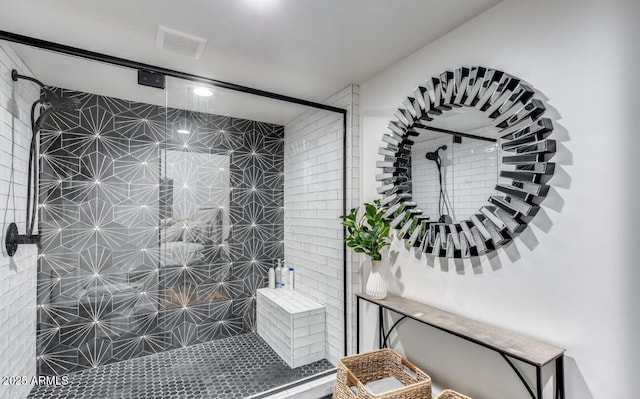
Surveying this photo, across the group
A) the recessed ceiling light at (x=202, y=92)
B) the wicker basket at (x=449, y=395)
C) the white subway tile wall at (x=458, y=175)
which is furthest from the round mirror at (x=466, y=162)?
the recessed ceiling light at (x=202, y=92)

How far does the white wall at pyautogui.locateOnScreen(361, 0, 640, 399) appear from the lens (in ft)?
3.50

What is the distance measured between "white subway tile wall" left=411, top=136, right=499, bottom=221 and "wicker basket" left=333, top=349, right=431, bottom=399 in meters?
0.87

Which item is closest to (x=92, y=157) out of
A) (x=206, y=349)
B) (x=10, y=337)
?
(x=10, y=337)

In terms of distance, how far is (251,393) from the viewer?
6.54 feet

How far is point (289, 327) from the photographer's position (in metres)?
2.30

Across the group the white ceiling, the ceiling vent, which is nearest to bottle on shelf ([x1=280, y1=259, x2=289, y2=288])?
the white ceiling

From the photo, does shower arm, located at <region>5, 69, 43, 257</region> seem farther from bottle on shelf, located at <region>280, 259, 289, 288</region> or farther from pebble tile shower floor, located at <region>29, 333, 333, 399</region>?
bottle on shelf, located at <region>280, 259, 289, 288</region>

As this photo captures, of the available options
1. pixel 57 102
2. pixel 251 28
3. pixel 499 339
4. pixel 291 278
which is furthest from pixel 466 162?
pixel 57 102

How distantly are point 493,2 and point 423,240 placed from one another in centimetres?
122

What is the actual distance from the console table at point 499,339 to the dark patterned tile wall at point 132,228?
1213mm

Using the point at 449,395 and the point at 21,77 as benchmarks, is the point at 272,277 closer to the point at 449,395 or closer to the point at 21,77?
the point at 449,395

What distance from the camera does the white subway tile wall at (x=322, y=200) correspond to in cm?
237

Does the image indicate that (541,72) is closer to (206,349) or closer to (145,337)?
(206,349)

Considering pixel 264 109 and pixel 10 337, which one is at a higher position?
pixel 264 109
